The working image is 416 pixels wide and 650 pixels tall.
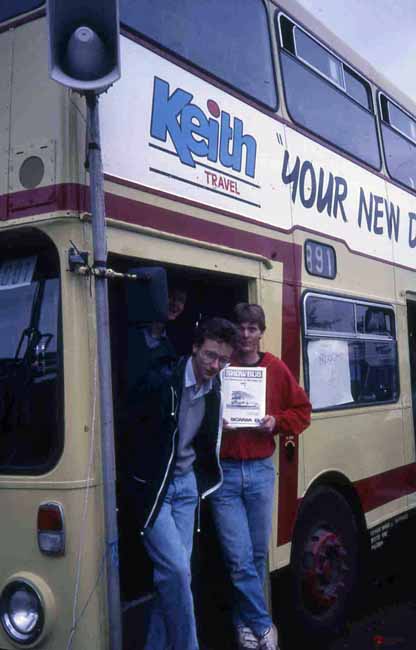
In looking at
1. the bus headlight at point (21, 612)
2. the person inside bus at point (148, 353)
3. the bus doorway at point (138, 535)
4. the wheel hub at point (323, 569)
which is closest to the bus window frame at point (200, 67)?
the bus doorway at point (138, 535)

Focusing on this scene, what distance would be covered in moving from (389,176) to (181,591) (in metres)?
4.45

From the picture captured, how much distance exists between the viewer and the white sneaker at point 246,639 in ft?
13.7

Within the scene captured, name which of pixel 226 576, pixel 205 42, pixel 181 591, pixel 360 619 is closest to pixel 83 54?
pixel 205 42

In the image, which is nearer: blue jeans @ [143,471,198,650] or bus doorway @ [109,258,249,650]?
blue jeans @ [143,471,198,650]

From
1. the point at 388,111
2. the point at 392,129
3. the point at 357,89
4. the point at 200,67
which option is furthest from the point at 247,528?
the point at 388,111

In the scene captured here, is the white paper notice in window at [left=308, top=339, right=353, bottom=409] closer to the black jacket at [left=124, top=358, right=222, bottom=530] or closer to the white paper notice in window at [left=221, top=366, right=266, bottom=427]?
the white paper notice in window at [left=221, top=366, right=266, bottom=427]

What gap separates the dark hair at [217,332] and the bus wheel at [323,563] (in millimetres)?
1710

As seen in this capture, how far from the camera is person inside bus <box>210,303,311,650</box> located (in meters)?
4.16

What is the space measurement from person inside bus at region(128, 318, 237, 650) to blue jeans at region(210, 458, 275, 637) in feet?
1.59

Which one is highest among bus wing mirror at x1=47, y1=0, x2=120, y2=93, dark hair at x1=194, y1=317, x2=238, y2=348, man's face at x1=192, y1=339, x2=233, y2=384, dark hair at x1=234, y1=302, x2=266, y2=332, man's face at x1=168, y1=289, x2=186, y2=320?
bus wing mirror at x1=47, y1=0, x2=120, y2=93

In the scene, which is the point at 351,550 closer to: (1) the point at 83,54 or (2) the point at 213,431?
(2) the point at 213,431

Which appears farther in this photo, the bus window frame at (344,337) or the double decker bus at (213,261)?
the bus window frame at (344,337)

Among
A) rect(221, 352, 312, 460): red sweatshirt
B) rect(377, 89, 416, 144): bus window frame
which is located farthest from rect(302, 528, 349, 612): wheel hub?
rect(377, 89, 416, 144): bus window frame

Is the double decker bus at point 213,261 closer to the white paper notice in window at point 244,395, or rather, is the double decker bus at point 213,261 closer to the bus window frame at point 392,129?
the bus window frame at point 392,129
